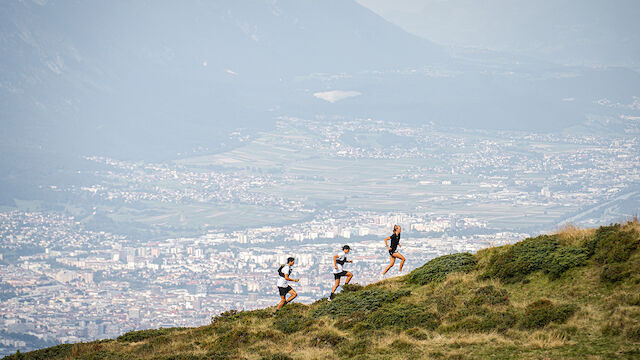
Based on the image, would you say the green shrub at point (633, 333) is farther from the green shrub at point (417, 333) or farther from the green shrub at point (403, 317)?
the green shrub at point (403, 317)

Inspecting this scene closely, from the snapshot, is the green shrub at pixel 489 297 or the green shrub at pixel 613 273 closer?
the green shrub at pixel 613 273

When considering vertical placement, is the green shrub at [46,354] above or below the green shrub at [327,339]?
below

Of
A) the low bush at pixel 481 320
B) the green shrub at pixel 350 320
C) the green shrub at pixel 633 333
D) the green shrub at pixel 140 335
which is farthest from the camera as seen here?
the green shrub at pixel 140 335

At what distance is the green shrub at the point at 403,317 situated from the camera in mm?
16953

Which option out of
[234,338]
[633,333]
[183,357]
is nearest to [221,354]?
[183,357]

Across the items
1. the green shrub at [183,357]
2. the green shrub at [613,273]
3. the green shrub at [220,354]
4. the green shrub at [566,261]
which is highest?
the green shrub at [566,261]

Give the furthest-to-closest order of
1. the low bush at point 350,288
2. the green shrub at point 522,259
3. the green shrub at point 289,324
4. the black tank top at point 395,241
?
the black tank top at point 395,241, the low bush at point 350,288, the green shrub at point 289,324, the green shrub at point 522,259

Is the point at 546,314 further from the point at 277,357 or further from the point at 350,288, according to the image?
the point at 350,288

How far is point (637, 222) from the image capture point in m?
17.6

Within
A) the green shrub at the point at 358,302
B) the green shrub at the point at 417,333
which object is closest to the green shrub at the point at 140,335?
the green shrub at the point at 358,302

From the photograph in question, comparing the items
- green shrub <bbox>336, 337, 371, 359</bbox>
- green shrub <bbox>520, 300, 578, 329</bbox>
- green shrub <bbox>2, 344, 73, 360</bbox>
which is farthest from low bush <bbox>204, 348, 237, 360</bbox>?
green shrub <bbox>520, 300, 578, 329</bbox>

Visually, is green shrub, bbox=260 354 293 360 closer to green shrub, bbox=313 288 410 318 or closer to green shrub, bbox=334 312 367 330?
green shrub, bbox=334 312 367 330

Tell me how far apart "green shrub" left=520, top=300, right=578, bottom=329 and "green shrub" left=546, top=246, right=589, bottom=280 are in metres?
1.88

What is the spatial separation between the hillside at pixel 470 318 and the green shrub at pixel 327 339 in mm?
44
